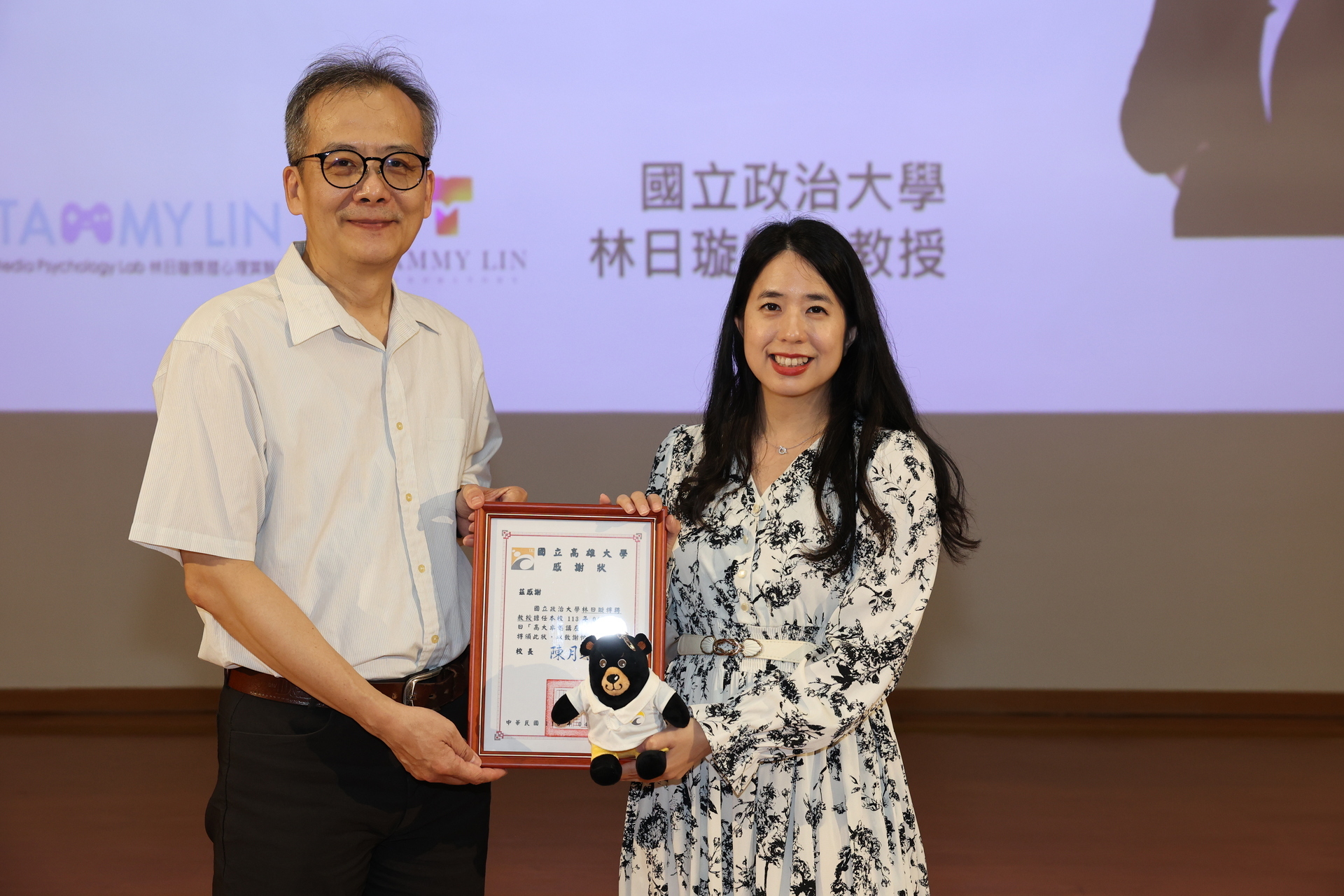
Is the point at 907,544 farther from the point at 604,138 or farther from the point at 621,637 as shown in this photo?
the point at 604,138

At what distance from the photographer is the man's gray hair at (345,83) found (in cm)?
142

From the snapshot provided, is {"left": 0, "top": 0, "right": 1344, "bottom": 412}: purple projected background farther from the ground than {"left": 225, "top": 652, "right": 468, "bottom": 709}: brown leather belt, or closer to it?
farther from the ground

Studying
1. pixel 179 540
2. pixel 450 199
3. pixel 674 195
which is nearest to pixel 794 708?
pixel 179 540

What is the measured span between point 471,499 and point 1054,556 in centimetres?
335

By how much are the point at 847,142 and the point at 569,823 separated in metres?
2.62

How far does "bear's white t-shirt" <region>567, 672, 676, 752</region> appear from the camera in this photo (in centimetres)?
129

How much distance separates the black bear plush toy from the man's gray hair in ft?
2.45

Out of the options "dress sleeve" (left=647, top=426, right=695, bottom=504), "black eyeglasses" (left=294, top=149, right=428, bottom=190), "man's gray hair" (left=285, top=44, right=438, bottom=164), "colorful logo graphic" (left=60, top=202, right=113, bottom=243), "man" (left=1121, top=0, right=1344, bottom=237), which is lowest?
"dress sleeve" (left=647, top=426, right=695, bottom=504)

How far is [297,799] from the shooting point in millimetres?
1399

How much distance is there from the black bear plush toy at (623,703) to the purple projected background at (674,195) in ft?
8.86

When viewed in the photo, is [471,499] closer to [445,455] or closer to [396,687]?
[445,455]

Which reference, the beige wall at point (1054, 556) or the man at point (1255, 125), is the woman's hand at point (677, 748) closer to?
the beige wall at point (1054, 556)

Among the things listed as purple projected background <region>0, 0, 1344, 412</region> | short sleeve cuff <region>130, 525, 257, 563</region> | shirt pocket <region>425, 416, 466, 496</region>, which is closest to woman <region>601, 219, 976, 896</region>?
shirt pocket <region>425, 416, 466, 496</region>

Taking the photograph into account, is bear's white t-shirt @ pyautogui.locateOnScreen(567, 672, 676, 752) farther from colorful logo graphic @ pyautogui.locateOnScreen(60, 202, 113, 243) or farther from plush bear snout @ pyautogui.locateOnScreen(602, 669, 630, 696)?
colorful logo graphic @ pyautogui.locateOnScreen(60, 202, 113, 243)
